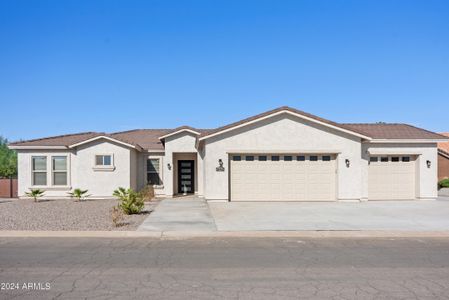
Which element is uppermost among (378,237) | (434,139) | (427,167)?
(434,139)

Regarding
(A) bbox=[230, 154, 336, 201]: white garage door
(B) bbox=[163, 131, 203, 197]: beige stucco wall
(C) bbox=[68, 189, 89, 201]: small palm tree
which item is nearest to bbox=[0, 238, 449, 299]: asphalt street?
(A) bbox=[230, 154, 336, 201]: white garage door

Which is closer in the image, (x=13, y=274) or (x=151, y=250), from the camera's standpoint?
(x=13, y=274)

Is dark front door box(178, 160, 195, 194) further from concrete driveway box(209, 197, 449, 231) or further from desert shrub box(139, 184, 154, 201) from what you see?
concrete driveway box(209, 197, 449, 231)

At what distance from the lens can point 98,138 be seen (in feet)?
70.5

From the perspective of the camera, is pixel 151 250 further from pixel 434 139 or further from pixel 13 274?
pixel 434 139

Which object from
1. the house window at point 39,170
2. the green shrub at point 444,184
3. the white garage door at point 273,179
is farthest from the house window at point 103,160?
the green shrub at point 444,184

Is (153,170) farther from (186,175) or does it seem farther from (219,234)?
(219,234)

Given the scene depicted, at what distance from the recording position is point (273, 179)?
19250mm

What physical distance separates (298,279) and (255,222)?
6.41m

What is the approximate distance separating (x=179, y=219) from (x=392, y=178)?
1269cm

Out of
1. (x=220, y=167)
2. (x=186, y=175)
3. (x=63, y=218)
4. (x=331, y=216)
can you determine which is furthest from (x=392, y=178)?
(x=63, y=218)

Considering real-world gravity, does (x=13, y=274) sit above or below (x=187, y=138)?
below

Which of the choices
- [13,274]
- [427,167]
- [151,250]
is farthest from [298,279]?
[427,167]

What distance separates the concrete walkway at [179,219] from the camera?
11812 mm
